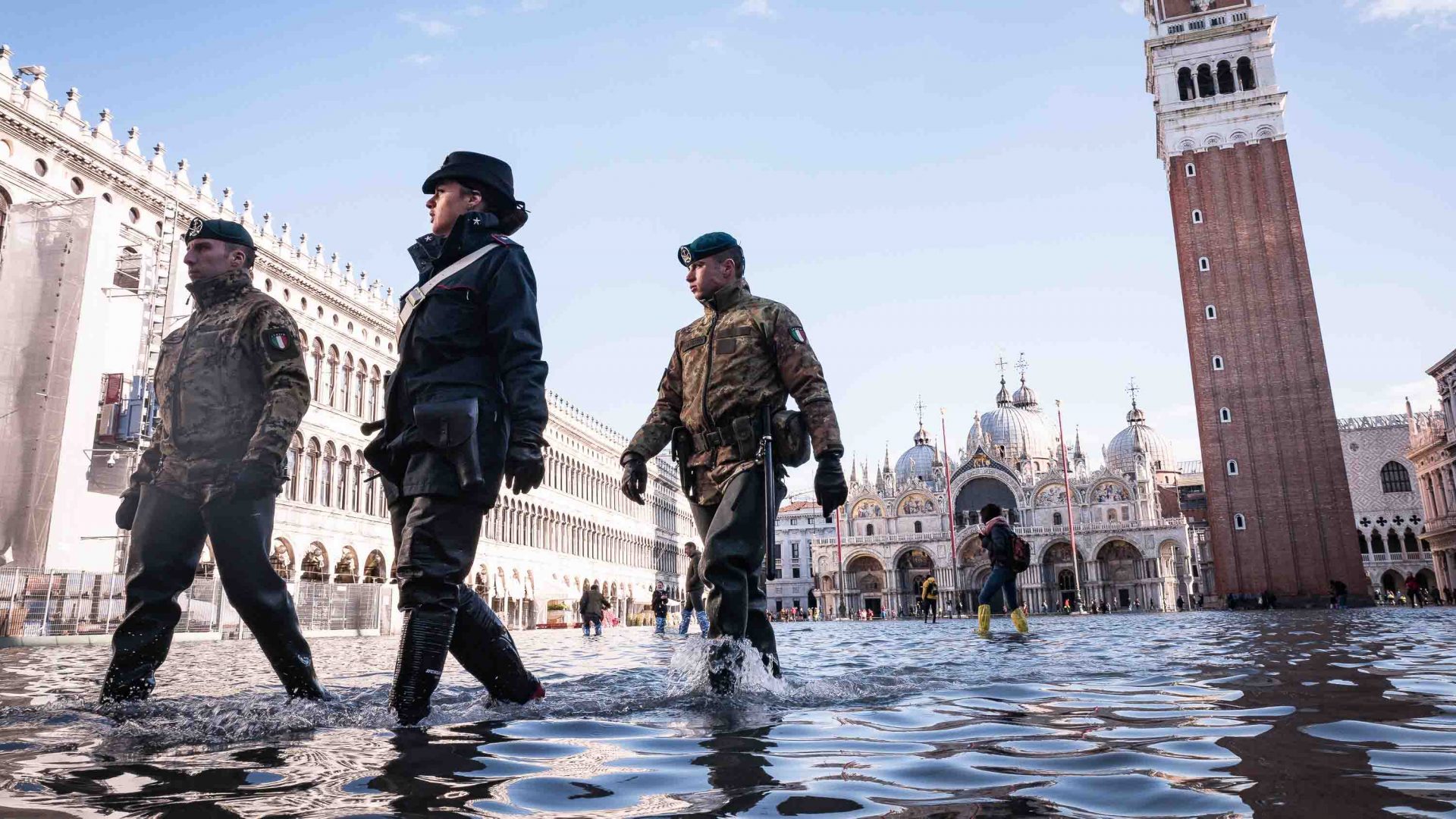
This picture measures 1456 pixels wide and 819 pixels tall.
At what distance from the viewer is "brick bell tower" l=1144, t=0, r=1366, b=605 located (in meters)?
40.0

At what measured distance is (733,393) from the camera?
4.57 metres

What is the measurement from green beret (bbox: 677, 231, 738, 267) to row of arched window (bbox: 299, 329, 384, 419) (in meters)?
27.4

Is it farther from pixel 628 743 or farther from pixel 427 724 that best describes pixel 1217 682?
pixel 427 724

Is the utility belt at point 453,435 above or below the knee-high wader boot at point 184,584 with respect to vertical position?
above

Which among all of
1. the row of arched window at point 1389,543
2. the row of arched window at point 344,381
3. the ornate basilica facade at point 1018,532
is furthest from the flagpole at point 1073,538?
the row of arched window at point 344,381

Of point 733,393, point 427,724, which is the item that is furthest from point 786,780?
point 733,393

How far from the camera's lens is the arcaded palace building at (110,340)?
2038 centimetres

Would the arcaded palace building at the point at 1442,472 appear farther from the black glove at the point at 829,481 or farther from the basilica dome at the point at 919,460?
the black glove at the point at 829,481

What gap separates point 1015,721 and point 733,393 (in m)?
1.96

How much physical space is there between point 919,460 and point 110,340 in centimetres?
6496

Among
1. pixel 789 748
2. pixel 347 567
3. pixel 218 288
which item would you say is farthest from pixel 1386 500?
pixel 218 288

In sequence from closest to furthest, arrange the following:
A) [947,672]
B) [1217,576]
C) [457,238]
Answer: [457,238], [947,672], [1217,576]

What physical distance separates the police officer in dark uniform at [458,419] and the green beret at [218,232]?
908 millimetres

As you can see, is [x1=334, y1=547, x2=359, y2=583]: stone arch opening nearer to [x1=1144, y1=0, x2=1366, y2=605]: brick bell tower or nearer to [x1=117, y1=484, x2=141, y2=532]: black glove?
[x1=117, y1=484, x2=141, y2=532]: black glove
